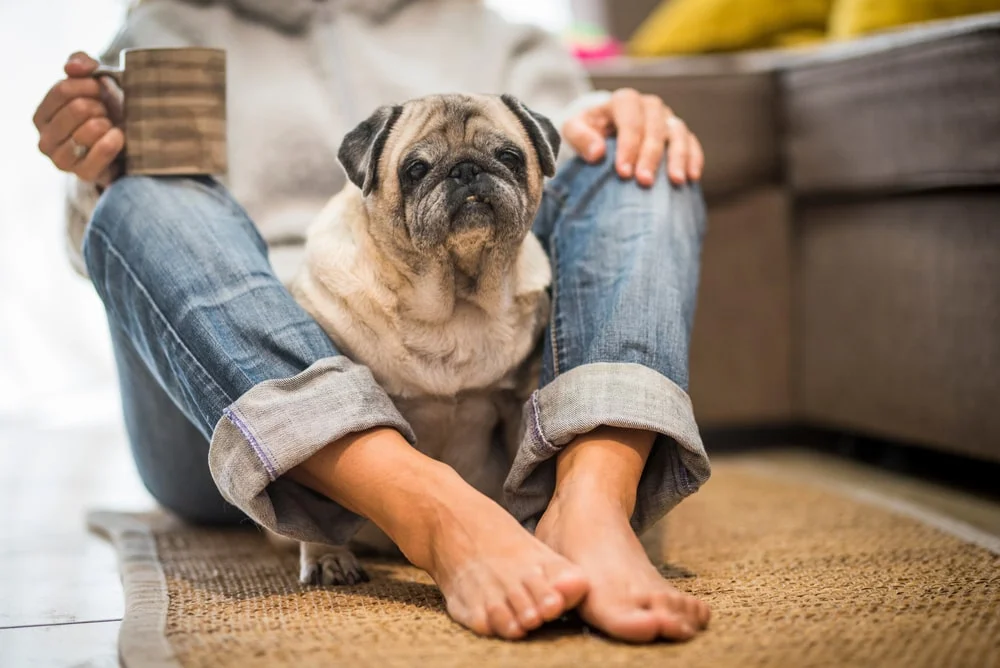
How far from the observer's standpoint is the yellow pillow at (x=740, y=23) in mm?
1984

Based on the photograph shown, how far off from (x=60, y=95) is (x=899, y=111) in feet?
3.76

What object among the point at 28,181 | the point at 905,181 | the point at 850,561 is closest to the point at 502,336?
the point at 850,561

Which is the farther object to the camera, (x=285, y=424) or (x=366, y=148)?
(x=366, y=148)

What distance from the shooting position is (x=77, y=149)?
3.52ft

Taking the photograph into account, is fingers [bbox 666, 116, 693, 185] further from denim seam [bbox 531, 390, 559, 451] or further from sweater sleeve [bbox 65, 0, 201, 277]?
→ sweater sleeve [bbox 65, 0, 201, 277]

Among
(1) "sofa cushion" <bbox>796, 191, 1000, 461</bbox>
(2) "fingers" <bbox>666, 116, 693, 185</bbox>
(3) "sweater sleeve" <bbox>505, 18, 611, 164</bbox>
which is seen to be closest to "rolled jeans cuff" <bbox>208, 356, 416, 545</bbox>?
(2) "fingers" <bbox>666, 116, 693, 185</bbox>

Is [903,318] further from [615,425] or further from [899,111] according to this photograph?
[615,425]

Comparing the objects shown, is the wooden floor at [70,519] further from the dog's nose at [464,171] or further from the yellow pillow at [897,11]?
the yellow pillow at [897,11]

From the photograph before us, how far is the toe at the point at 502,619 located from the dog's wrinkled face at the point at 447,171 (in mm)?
394

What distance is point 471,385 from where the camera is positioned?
1090mm

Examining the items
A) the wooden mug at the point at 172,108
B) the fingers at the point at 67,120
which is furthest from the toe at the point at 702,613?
the fingers at the point at 67,120

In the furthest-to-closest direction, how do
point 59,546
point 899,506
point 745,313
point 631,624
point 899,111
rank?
Answer: 1. point 745,313
2. point 899,111
3. point 899,506
4. point 59,546
5. point 631,624

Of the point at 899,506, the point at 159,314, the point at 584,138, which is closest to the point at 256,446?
the point at 159,314

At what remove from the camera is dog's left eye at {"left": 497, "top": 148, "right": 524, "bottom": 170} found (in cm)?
108
